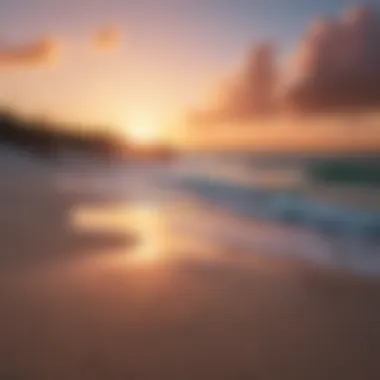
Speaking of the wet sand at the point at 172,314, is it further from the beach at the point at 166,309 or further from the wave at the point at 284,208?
the wave at the point at 284,208

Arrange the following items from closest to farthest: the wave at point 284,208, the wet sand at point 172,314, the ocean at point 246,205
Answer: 1. the wet sand at point 172,314
2. the ocean at point 246,205
3. the wave at point 284,208

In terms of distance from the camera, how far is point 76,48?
150 centimetres

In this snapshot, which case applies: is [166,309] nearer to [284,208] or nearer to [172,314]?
[172,314]

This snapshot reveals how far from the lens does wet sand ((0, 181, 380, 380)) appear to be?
2.89 feet

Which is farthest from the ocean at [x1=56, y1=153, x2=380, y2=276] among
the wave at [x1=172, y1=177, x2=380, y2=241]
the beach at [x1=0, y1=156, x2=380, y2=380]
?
the beach at [x1=0, y1=156, x2=380, y2=380]

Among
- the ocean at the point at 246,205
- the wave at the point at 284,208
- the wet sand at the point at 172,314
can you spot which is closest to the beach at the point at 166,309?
the wet sand at the point at 172,314

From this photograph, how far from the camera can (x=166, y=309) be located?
3.49 feet

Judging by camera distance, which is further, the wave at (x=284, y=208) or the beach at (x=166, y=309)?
the wave at (x=284, y=208)

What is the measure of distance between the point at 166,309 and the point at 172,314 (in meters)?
0.02

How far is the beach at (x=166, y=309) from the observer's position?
2.90ft

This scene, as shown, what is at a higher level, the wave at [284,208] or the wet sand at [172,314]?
the wave at [284,208]

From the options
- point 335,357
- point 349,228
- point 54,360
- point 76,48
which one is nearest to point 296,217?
point 349,228

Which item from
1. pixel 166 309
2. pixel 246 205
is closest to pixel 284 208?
pixel 246 205

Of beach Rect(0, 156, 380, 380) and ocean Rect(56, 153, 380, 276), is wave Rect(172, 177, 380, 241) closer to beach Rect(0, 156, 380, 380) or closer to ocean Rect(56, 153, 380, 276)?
ocean Rect(56, 153, 380, 276)
